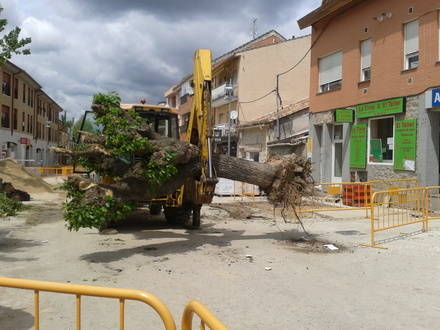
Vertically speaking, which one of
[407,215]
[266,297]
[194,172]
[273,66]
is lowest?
[266,297]

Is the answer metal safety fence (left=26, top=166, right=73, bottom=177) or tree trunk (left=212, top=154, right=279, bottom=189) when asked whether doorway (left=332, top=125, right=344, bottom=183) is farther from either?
metal safety fence (left=26, top=166, right=73, bottom=177)

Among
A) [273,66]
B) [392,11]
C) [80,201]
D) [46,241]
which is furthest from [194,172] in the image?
[273,66]

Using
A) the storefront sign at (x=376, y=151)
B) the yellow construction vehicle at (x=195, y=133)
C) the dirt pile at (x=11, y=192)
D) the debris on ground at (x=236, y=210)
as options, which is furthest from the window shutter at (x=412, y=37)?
the dirt pile at (x=11, y=192)

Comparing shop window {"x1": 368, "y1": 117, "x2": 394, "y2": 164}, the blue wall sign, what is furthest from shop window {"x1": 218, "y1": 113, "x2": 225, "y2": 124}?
the blue wall sign

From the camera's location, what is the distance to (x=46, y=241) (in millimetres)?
8617

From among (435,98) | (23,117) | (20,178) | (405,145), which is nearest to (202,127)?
(435,98)

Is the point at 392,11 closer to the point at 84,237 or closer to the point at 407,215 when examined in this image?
the point at 407,215


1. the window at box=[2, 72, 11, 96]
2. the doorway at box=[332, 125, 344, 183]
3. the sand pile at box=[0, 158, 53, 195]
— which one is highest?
the window at box=[2, 72, 11, 96]

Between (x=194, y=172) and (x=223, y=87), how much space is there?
2521 centimetres

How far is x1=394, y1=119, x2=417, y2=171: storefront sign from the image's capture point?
13266mm

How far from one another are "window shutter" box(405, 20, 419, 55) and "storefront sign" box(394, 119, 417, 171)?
2.45 metres

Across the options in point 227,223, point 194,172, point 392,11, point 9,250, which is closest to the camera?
point 9,250

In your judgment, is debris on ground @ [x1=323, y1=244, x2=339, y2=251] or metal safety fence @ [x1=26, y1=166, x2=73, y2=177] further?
metal safety fence @ [x1=26, y1=166, x2=73, y2=177]

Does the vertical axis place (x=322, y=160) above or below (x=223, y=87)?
below
